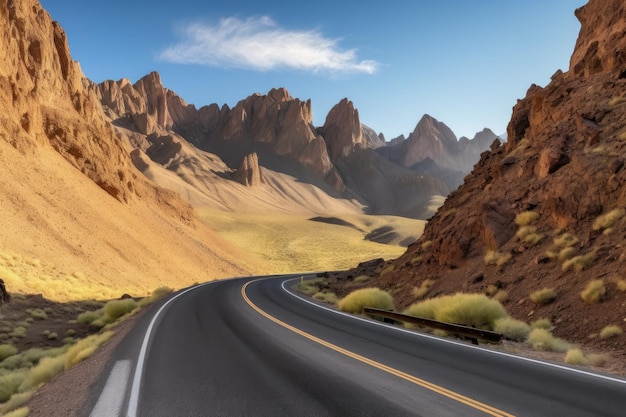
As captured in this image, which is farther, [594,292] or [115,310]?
[115,310]

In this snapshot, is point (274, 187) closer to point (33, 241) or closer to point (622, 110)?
point (33, 241)

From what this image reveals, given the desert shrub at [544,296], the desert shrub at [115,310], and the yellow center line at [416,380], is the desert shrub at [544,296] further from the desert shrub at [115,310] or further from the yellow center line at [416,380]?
the desert shrub at [115,310]

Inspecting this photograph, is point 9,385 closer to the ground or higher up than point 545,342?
closer to the ground

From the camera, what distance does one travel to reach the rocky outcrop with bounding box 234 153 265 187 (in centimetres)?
15275

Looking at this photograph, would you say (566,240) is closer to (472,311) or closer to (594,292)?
(594,292)

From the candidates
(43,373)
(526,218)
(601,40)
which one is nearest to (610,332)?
(526,218)

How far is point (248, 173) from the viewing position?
154625 millimetres

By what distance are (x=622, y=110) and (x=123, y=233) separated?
44114 millimetres

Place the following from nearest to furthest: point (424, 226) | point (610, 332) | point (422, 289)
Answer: point (610, 332) → point (422, 289) → point (424, 226)

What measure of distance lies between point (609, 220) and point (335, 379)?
12.5 metres

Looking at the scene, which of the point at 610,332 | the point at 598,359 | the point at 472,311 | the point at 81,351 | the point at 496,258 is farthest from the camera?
the point at 496,258

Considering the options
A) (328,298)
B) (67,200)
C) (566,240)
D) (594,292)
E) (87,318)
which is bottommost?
(87,318)

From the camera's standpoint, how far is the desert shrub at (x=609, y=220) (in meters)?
14.8

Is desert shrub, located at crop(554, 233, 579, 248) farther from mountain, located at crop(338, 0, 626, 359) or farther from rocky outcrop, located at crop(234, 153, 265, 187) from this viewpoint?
rocky outcrop, located at crop(234, 153, 265, 187)
